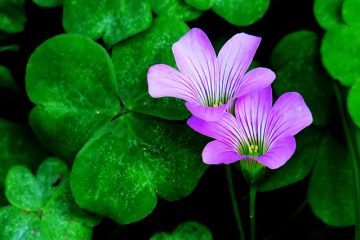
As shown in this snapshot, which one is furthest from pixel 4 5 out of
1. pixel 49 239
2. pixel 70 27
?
pixel 49 239

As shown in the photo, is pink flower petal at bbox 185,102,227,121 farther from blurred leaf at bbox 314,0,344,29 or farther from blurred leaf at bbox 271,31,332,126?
blurred leaf at bbox 314,0,344,29

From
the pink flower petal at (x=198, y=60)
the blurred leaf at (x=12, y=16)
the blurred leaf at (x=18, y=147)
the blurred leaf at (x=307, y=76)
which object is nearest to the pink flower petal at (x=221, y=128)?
the pink flower petal at (x=198, y=60)

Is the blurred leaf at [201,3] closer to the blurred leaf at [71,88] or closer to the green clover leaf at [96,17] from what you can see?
the green clover leaf at [96,17]

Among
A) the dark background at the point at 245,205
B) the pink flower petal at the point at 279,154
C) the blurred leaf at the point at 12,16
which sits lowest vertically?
the dark background at the point at 245,205

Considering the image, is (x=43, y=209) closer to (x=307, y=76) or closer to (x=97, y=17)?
(x=97, y=17)

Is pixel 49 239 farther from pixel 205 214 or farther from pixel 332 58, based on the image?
pixel 332 58

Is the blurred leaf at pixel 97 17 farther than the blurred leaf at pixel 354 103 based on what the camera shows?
Yes
